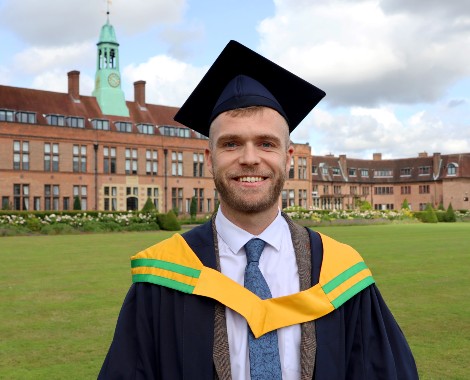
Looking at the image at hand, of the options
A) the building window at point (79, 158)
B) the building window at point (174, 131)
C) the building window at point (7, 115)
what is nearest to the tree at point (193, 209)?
the building window at point (174, 131)

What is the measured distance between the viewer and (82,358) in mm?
6102

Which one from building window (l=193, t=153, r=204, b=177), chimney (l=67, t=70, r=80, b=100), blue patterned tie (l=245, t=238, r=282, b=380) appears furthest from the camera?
building window (l=193, t=153, r=204, b=177)

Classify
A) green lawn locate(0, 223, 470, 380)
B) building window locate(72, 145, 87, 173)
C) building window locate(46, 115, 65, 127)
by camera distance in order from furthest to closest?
building window locate(72, 145, 87, 173) < building window locate(46, 115, 65, 127) < green lawn locate(0, 223, 470, 380)

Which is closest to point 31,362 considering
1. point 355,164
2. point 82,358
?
point 82,358

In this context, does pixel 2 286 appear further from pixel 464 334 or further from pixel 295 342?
pixel 295 342

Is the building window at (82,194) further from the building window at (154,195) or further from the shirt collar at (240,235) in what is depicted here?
the shirt collar at (240,235)

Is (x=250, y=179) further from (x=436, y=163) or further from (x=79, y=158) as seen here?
(x=436, y=163)

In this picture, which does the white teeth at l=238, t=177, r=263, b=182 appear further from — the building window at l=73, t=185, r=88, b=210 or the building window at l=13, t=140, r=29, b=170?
the building window at l=73, t=185, r=88, b=210

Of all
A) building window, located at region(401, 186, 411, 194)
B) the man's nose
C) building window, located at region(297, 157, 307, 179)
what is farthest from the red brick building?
the man's nose

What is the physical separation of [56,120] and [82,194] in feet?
19.9

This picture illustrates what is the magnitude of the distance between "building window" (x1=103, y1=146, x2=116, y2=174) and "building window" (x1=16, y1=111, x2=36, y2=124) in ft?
19.7

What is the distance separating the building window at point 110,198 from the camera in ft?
158

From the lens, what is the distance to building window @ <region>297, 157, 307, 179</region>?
2421 inches

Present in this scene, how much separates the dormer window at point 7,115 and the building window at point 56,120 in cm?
258
